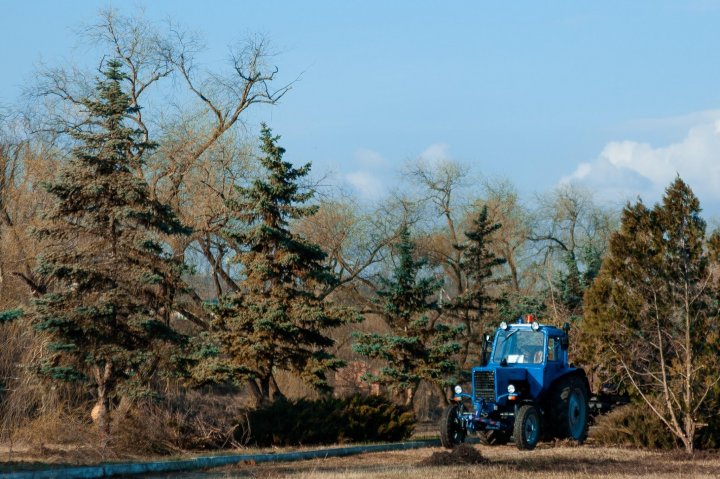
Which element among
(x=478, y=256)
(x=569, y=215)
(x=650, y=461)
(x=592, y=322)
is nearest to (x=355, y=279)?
(x=478, y=256)

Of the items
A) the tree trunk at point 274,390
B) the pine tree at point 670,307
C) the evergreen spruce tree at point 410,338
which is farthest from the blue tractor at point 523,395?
the evergreen spruce tree at point 410,338

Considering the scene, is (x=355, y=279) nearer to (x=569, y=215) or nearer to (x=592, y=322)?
(x=569, y=215)

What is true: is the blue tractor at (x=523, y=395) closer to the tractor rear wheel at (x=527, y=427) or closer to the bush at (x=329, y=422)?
the tractor rear wheel at (x=527, y=427)

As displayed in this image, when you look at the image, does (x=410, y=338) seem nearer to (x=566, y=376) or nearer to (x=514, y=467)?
(x=566, y=376)

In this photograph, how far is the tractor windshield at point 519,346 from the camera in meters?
21.7

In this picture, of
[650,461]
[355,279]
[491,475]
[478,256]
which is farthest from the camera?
[355,279]

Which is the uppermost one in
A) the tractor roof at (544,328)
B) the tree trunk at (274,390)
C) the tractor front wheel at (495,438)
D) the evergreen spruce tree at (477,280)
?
the evergreen spruce tree at (477,280)

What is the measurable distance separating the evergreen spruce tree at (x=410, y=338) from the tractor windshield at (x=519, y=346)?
985 centimetres

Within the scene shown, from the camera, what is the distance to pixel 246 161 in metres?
37.1

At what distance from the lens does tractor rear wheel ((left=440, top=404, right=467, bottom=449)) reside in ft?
66.2

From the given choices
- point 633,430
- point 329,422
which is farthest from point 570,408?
point 329,422

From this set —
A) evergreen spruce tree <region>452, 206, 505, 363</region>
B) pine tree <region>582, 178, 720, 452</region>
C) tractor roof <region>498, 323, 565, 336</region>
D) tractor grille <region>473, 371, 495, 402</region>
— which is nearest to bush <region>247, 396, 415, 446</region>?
tractor grille <region>473, 371, 495, 402</region>

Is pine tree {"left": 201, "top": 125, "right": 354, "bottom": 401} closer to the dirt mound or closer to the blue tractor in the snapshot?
the blue tractor

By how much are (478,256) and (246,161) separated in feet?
31.9
